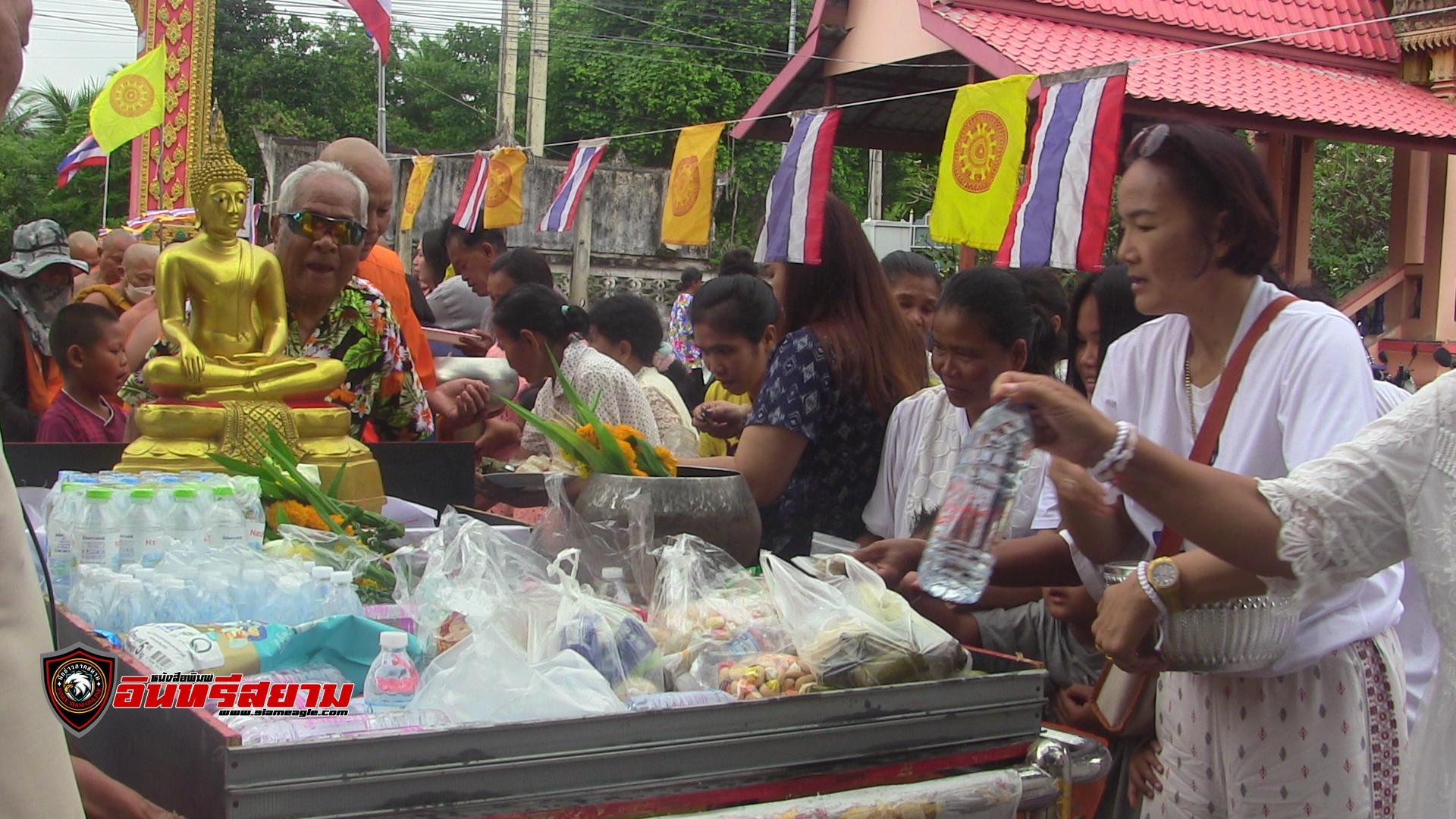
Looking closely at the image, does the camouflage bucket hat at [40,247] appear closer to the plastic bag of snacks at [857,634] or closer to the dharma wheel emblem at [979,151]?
the dharma wheel emblem at [979,151]

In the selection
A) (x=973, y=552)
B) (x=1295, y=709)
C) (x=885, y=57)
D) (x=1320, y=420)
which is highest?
(x=885, y=57)

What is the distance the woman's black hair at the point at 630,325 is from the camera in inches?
194

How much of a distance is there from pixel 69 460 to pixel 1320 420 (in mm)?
2547

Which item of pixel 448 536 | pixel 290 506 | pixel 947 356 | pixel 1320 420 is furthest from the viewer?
pixel 947 356

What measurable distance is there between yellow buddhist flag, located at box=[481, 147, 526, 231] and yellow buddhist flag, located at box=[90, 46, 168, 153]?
3092mm

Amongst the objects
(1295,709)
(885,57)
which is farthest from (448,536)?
(885,57)

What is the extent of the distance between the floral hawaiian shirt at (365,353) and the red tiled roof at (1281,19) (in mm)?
7401

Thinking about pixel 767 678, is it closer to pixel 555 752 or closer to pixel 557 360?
pixel 555 752

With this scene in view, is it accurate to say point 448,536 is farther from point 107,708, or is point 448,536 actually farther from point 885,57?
point 885,57

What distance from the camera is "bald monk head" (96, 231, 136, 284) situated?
279 inches

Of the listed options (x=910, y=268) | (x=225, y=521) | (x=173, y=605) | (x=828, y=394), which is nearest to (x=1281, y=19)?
(x=910, y=268)

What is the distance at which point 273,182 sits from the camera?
16.5 metres

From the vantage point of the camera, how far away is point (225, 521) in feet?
6.50

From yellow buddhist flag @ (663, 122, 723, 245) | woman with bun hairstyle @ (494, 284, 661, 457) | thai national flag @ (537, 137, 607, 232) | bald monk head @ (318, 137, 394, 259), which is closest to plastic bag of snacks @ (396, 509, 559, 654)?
bald monk head @ (318, 137, 394, 259)
